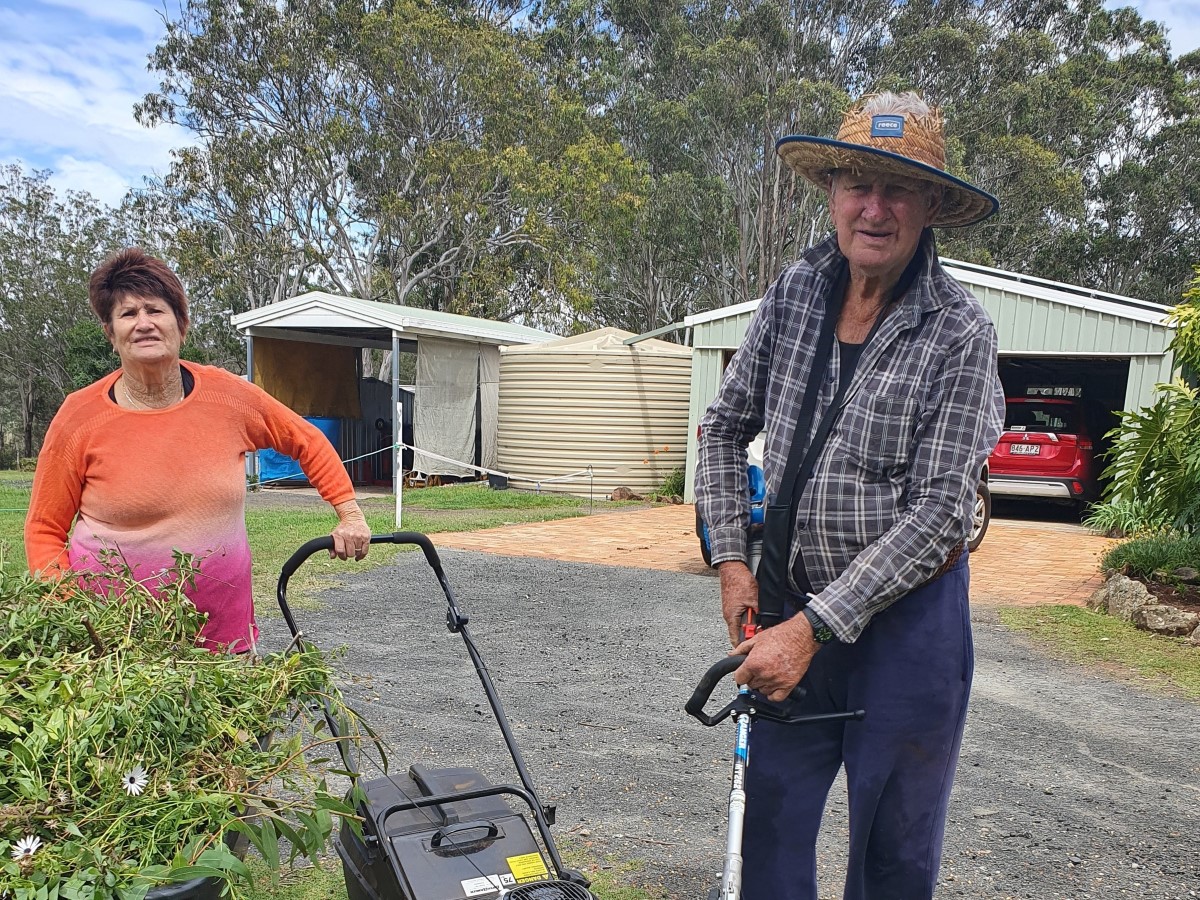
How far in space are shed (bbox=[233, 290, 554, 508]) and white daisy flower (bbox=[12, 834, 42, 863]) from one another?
12673mm

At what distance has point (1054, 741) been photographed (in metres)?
4.74

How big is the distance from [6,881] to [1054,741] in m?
4.62

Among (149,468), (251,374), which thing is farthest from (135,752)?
(251,374)

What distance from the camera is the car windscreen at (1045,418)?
→ 1274cm

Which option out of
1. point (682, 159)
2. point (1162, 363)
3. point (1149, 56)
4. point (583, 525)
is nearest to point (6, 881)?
point (583, 525)

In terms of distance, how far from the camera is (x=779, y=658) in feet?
6.48

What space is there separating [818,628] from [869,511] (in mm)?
283

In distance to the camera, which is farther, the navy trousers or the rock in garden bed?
the rock in garden bed

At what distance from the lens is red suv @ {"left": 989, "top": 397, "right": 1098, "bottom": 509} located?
12.6 metres

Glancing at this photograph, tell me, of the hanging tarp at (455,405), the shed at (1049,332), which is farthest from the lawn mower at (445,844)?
the hanging tarp at (455,405)

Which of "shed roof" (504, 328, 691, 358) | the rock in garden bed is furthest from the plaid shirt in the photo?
"shed roof" (504, 328, 691, 358)

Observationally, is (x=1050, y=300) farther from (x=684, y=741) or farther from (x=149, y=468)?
(x=149, y=468)

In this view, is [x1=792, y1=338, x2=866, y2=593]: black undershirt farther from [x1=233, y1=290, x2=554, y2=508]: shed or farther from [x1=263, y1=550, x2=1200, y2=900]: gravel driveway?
[x1=233, y1=290, x2=554, y2=508]: shed

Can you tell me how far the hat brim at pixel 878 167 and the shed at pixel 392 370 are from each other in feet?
39.5
